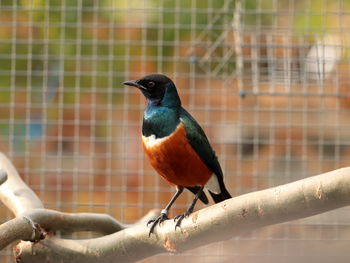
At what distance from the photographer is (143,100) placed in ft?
10.8

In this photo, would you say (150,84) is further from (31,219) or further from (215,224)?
(215,224)

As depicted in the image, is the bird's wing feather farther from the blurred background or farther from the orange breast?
the blurred background

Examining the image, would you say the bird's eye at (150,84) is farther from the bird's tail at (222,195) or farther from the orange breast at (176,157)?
the bird's tail at (222,195)

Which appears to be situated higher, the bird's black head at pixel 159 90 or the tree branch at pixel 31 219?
the bird's black head at pixel 159 90

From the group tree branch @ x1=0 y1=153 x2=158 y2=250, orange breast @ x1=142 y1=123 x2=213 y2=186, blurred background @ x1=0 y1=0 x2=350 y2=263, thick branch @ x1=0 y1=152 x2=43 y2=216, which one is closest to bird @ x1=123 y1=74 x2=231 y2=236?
orange breast @ x1=142 y1=123 x2=213 y2=186

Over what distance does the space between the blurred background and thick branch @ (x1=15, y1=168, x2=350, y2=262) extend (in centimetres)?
152

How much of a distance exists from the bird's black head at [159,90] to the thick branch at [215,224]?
526 mm

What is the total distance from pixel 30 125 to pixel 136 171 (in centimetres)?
54

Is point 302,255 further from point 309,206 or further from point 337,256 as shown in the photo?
point 309,206

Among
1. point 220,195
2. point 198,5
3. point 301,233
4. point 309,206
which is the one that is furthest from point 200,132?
point 198,5

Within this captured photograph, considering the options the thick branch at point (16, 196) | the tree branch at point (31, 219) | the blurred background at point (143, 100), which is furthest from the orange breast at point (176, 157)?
the blurred background at point (143, 100)

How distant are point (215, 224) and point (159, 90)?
0.78 m

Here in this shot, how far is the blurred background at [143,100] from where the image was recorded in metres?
3.10

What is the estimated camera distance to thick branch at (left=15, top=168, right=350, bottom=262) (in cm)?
97
